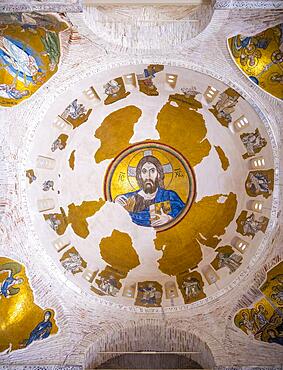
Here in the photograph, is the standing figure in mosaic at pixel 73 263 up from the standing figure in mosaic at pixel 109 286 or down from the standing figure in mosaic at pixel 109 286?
up

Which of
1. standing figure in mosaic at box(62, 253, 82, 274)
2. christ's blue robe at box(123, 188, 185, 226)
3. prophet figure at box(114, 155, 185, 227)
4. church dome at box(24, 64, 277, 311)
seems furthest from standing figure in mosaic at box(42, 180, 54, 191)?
christ's blue robe at box(123, 188, 185, 226)

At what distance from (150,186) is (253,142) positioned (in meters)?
2.73

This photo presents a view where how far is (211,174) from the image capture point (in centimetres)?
1527

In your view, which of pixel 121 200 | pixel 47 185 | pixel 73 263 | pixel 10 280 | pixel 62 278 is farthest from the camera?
pixel 121 200

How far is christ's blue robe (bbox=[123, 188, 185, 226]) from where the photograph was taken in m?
15.6

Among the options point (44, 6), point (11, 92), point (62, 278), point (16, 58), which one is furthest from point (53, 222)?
point (44, 6)

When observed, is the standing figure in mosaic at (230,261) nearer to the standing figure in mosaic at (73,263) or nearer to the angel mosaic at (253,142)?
the angel mosaic at (253,142)

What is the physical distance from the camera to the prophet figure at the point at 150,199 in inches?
614

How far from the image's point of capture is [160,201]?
15.7 metres

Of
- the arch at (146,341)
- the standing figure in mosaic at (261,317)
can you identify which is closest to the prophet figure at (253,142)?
the standing figure in mosaic at (261,317)

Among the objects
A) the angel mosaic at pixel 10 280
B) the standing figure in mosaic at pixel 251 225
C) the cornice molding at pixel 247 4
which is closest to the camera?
the cornice molding at pixel 247 4

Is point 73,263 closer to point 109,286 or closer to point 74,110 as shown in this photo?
point 109,286

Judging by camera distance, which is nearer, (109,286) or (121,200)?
(109,286)

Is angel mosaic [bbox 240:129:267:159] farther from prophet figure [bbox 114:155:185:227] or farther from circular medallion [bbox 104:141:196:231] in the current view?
prophet figure [bbox 114:155:185:227]
